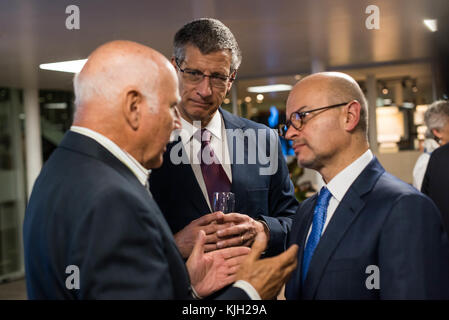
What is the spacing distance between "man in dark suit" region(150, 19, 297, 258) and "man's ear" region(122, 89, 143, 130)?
73 centimetres

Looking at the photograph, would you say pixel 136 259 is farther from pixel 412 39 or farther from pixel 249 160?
pixel 412 39

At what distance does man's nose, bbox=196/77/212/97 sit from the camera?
80.9 inches

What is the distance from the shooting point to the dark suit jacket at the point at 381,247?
4.79 feet

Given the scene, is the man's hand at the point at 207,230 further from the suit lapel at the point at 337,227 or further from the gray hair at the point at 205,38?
the gray hair at the point at 205,38

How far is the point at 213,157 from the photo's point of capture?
2.20 metres

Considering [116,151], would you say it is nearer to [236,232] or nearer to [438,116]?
[236,232]

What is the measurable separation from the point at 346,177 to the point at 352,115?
21 cm

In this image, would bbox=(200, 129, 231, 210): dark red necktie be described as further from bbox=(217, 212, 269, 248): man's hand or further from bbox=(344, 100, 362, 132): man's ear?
bbox=(344, 100, 362, 132): man's ear

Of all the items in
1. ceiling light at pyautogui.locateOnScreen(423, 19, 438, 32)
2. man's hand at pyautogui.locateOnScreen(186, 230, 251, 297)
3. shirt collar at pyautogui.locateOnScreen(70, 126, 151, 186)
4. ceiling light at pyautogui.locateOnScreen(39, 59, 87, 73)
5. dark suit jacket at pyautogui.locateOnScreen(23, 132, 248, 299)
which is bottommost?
man's hand at pyautogui.locateOnScreen(186, 230, 251, 297)

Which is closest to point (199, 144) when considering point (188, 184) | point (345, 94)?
point (188, 184)

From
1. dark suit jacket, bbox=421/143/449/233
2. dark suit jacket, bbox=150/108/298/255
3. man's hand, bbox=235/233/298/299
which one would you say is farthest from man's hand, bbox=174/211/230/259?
dark suit jacket, bbox=421/143/449/233

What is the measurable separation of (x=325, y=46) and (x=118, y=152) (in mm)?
5948

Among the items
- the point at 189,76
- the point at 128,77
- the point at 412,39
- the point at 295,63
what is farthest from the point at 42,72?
the point at 128,77

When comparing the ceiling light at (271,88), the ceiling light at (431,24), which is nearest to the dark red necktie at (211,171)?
the ceiling light at (431,24)
